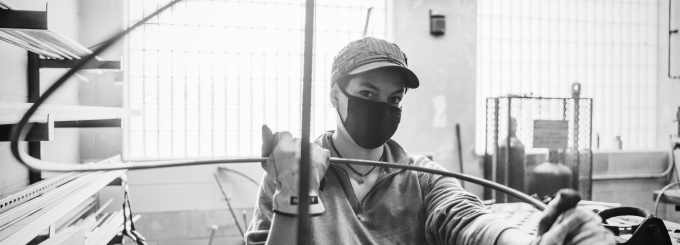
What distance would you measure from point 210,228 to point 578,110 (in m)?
2.92

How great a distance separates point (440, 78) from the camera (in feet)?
10.9

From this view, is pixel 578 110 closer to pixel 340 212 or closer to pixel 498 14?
pixel 498 14

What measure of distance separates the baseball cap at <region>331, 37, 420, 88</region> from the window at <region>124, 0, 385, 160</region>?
1.64m

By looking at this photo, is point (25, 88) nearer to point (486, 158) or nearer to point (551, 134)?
point (486, 158)

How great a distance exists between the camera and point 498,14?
12.3 ft

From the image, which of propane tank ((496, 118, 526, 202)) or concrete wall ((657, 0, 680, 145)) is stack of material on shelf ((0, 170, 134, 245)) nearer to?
propane tank ((496, 118, 526, 202))

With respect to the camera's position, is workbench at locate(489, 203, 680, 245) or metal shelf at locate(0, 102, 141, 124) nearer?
metal shelf at locate(0, 102, 141, 124)

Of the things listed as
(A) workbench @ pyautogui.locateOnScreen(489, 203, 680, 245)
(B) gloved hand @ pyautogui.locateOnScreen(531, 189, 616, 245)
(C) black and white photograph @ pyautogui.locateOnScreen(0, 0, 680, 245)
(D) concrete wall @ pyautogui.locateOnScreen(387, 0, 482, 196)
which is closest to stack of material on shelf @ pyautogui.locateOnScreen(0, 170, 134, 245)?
(C) black and white photograph @ pyautogui.locateOnScreen(0, 0, 680, 245)

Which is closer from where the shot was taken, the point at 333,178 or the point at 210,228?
the point at 333,178

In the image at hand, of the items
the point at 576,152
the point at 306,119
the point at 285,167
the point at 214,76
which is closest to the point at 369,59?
the point at 285,167

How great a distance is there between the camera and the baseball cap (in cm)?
114

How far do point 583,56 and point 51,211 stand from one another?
14.8 feet

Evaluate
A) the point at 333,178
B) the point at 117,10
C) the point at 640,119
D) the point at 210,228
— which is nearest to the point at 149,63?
the point at 117,10

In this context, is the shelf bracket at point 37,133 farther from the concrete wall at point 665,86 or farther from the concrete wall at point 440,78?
the concrete wall at point 665,86
